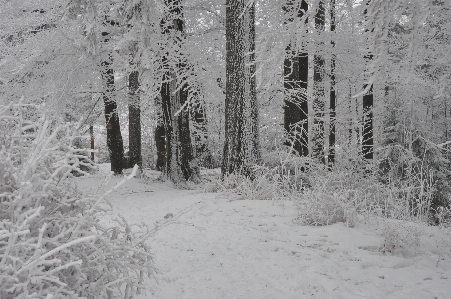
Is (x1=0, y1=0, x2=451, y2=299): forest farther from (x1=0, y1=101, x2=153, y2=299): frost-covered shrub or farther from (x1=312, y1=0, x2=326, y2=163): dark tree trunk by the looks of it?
(x1=0, y1=101, x2=153, y2=299): frost-covered shrub

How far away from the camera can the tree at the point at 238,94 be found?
7.42 metres

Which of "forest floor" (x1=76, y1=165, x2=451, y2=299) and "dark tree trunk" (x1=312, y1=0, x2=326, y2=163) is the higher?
"dark tree trunk" (x1=312, y1=0, x2=326, y2=163)

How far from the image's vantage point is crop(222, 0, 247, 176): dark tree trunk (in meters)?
7.41

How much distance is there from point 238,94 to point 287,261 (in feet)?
14.0

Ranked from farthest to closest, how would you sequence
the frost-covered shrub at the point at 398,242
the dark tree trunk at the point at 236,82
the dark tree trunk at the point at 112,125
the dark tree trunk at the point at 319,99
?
1. the dark tree trunk at the point at 112,125
2. the dark tree trunk at the point at 319,99
3. the dark tree trunk at the point at 236,82
4. the frost-covered shrub at the point at 398,242

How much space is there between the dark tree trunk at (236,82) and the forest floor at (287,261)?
7.18 ft

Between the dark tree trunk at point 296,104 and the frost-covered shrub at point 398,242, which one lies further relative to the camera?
the dark tree trunk at point 296,104

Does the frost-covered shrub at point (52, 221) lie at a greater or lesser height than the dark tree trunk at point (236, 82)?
lesser

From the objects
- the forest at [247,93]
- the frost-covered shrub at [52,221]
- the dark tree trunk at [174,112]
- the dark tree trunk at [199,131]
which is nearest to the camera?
the frost-covered shrub at [52,221]

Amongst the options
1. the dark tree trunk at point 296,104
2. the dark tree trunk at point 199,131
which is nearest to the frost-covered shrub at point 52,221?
the dark tree trunk at point 296,104

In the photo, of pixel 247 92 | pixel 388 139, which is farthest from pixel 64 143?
pixel 388 139

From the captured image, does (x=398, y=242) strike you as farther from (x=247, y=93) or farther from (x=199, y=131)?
(x=199, y=131)

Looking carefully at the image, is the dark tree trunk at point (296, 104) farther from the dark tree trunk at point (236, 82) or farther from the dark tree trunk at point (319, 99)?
the dark tree trunk at point (236, 82)

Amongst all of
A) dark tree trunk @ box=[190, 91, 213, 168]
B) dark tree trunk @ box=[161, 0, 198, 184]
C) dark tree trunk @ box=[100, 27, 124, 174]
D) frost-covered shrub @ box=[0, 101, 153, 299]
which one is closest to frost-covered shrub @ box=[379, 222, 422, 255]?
frost-covered shrub @ box=[0, 101, 153, 299]
